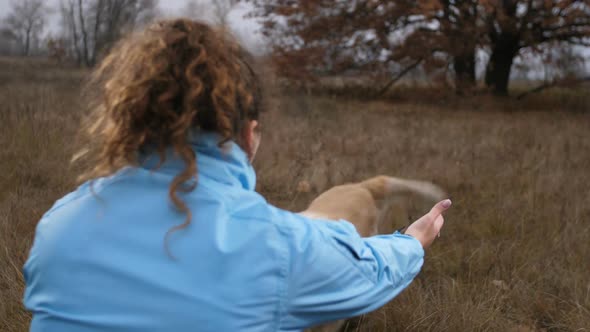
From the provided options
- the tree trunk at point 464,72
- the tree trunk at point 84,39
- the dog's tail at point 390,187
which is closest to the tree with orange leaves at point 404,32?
the tree trunk at point 464,72

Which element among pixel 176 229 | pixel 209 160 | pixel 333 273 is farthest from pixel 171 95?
pixel 333 273

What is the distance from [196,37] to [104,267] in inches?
18.0

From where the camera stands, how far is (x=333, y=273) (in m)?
1.22

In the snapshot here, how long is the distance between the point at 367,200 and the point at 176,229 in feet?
5.72

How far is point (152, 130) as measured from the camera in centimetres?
115

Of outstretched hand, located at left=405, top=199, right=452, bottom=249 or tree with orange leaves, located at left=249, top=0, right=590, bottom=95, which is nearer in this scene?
outstretched hand, located at left=405, top=199, right=452, bottom=249

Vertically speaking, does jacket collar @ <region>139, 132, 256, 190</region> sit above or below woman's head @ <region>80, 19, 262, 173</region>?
below

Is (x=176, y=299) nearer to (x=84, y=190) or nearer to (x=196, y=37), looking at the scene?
(x=84, y=190)

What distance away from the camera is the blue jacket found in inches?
43.1

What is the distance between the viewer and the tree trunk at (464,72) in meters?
11.9

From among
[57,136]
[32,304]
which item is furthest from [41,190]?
[32,304]

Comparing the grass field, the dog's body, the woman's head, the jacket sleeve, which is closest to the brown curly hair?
the woman's head

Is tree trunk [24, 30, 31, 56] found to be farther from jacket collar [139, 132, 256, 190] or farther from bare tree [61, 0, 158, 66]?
jacket collar [139, 132, 256, 190]

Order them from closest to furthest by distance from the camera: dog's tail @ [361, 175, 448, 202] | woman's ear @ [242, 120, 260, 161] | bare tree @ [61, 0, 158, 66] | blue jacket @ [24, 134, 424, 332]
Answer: blue jacket @ [24, 134, 424, 332], woman's ear @ [242, 120, 260, 161], dog's tail @ [361, 175, 448, 202], bare tree @ [61, 0, 158, 66]
